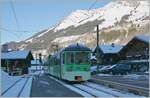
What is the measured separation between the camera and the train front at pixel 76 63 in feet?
Answer: 98.0

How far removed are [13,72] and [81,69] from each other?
1263 inches

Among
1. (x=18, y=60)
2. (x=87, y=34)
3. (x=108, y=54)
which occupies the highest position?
(x=87, y=34)

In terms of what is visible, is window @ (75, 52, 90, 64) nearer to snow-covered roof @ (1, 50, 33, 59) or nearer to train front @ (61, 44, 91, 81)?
train front @ (61, 44, 91, 81)

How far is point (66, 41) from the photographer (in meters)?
124

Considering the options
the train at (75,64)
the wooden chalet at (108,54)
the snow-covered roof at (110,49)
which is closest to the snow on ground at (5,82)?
the train at (75,64)

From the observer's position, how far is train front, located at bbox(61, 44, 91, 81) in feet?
98.0

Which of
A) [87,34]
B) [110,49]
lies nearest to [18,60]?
[110,49]

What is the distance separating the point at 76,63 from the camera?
30344mm

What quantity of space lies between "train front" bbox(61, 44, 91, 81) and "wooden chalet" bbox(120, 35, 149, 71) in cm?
2546

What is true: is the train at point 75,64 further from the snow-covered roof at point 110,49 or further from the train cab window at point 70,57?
the snow-covered roof at point 110,49

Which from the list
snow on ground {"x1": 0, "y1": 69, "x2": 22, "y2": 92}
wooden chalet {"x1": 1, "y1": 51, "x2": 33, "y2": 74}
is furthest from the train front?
wooden chalet {"x1": 1, "y1": 51, "x2": 33, "y2": 74}

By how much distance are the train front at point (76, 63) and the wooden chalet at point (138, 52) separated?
25.5 m

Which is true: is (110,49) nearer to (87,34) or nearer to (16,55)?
(16,55)

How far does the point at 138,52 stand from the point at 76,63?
117 feet
